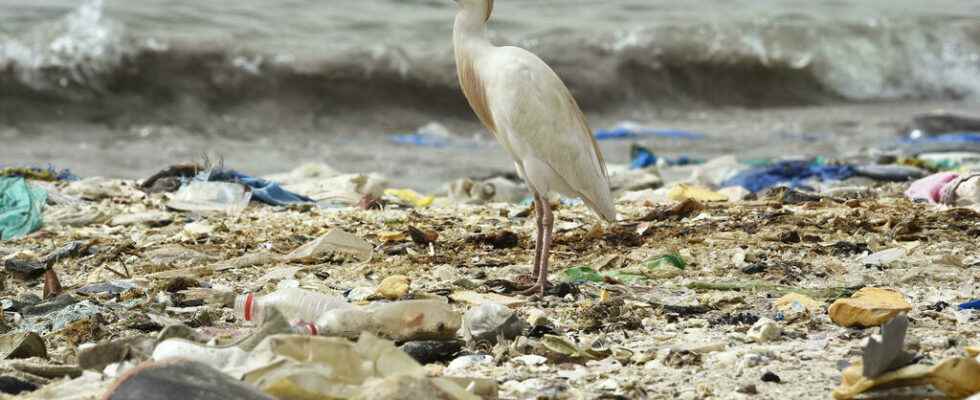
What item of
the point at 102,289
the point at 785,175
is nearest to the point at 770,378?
the point at 102,289

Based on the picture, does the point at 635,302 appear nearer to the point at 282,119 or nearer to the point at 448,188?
the point at 448,188

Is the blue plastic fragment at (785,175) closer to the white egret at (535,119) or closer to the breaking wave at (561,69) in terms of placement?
the white egret at (535,119)

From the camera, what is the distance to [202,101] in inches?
661

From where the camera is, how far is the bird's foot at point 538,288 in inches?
190

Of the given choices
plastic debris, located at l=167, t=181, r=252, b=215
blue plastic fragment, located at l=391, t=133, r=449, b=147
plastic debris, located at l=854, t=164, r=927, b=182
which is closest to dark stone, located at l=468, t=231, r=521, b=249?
plastic debris, located at l=167, t=181, r=252, b=215

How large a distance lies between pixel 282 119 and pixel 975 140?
8.70m

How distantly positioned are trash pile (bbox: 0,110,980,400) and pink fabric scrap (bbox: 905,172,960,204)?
2 centimetres

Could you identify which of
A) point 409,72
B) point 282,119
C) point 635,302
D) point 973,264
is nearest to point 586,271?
point 635,302

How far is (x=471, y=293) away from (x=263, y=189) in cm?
314

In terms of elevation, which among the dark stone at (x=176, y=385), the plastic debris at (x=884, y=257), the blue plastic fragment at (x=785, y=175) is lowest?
the blue plastic fragment at (x=785, y=175)

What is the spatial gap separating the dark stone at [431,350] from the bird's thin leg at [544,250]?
92 centimetres

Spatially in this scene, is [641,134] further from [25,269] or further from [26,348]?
[26,348]

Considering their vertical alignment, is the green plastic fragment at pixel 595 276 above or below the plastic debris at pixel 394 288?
below

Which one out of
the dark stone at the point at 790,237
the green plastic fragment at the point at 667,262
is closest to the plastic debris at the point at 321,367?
the green plastic fragment at the point at 667,262
